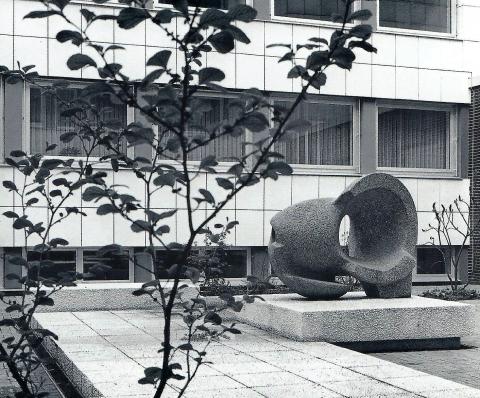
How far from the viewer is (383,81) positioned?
22.5 metres

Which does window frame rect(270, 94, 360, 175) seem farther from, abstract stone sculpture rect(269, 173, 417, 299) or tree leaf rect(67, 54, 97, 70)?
tree leaf rect(67, 54, 97, 70)

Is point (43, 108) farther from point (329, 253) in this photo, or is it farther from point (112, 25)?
point (329, 253)

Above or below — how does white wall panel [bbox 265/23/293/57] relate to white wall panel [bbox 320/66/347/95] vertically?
above

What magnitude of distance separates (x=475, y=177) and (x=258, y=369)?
54.8 feet

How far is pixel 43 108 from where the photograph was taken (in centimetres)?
2000

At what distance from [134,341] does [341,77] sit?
1351cm

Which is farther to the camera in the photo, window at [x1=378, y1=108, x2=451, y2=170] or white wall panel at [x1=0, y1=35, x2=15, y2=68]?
window at [x1=378, y1=108, x2=451, y2=170]

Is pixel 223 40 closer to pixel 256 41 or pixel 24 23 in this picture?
pixel 24 23

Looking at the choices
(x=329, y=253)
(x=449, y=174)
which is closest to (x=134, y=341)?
(x=329, y=253)

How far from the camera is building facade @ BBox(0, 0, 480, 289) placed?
1950 cm

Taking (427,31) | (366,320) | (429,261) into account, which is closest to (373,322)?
(366,320)

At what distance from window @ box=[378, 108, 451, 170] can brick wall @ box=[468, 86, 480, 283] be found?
641mm

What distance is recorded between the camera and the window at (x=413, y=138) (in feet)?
75.6

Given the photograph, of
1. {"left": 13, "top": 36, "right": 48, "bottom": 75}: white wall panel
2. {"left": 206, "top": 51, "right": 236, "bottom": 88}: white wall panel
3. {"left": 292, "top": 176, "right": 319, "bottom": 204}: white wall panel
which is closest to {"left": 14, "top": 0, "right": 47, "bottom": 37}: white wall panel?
{"left": 13, "top": 36, "right": 48, "bottom": 75}: white wall panel
